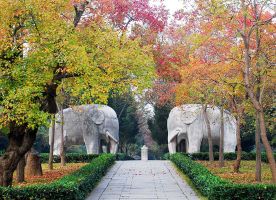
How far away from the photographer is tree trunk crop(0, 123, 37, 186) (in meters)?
15.8

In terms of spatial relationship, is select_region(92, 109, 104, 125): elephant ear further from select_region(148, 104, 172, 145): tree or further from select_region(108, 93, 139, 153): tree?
select_region(108, 93, 139, 153): tree

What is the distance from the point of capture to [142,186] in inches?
683

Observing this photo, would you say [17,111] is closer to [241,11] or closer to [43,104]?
[43,104]

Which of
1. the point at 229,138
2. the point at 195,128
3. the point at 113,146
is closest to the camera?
the point at 195,128

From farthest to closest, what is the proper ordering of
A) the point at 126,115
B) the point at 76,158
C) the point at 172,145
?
the point at 126,115 < the point at 172,145 < the point at 76,158

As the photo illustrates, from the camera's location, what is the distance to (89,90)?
16.2m

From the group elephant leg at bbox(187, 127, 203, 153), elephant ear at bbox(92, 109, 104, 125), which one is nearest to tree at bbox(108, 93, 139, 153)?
elephant ear at bbox(92, 109, 104, 125)

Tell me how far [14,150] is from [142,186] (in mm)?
4408

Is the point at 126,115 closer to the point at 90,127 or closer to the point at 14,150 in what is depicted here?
the point at 90,127

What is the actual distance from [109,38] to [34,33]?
8.21 feet

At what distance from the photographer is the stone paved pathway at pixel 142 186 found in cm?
1484

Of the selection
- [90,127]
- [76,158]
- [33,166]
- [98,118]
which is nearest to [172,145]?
[98,118]

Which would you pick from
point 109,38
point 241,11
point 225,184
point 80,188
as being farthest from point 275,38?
point 80,188

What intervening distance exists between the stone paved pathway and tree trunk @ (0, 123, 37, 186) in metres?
2.58
